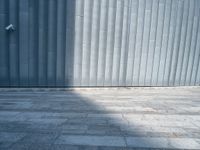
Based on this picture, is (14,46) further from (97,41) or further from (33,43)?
(97,41)

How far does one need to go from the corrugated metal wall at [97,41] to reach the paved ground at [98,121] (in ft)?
2.75

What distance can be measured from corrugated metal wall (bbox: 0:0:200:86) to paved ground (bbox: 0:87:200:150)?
838 mm

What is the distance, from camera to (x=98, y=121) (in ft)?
14.1

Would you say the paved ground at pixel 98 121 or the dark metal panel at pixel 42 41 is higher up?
the dark metal panel at pixel 42 41

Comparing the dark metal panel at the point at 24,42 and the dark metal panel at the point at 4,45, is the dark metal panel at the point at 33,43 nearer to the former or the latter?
the dark metal panel at the point at 24,42

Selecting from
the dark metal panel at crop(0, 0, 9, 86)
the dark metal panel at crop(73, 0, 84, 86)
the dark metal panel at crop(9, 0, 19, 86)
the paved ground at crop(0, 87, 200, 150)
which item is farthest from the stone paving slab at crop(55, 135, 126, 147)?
the dark metal panel at crop(0, 0, 9, 86)

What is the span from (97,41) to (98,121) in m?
3.80

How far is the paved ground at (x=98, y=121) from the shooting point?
3295 mm

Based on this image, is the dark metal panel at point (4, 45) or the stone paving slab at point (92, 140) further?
the dark metal panel at point (4, 45)

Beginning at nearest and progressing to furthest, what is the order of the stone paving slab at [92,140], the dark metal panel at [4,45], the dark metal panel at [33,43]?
the stone paving slab at [92,140] < the dark metal panel at [4,45] < the dark metal panel at [33,43]

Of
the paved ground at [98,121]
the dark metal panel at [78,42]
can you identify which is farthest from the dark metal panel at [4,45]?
the dark metal panel at [78,42]

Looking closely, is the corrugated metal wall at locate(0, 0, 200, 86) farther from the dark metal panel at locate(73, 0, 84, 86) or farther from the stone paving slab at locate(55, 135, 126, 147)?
the stone paving slab at locate(55, 135, 126, 147)

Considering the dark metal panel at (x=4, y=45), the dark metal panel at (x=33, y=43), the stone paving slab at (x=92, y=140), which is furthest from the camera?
the dark metal panel at (x=33, y=43)

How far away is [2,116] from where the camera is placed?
179 inches
